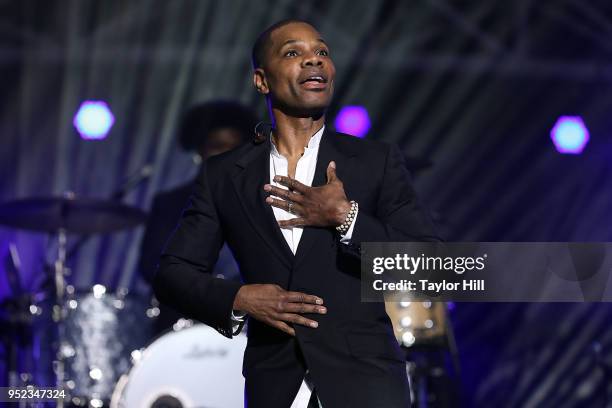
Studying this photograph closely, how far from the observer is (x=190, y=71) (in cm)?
587

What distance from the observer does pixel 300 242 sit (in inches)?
82.7

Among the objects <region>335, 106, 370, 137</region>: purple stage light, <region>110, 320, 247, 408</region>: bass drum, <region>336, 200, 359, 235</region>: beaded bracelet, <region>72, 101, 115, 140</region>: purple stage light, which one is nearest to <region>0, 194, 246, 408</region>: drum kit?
<region>110, 320, 247, 408</region>: bass drum

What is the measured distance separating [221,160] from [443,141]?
150 inches

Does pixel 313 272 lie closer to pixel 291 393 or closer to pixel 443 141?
pixel 291 393

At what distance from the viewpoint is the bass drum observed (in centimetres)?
393

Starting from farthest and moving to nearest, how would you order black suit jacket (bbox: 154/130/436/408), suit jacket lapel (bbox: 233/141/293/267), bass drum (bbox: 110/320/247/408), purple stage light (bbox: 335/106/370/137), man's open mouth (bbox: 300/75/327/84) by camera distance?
purple stage light (bbox: 335/106/370/137) < bass drum (bbox: 110/320/247/408) < man's open mouth (bbox: 300/75/327/84) < suit jacket lapel (bbox: 233/141/293/267) < black suit jacket (bbox: 154/130/436/408)

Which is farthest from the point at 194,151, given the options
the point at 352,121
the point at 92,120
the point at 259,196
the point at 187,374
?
the point at 259,196

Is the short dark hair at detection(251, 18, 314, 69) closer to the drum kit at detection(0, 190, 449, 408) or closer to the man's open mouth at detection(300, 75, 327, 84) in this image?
the man's open mouth at detection(300, 75, 327, 84)

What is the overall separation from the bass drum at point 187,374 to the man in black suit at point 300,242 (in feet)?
5.77

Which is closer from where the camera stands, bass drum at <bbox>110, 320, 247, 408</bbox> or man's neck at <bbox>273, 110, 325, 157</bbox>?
man's neck at <bbox>273, 110, 325, 157</bbox>

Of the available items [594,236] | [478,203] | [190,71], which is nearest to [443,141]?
[478,203]

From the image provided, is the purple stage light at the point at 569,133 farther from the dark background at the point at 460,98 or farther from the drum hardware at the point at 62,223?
the drum hardware at the point at 62,223

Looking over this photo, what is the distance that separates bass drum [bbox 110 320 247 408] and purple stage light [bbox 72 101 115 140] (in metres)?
1.90

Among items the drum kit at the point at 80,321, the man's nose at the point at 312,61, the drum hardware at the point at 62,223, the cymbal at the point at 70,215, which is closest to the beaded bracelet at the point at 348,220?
the man's nose at the point at 312,61
